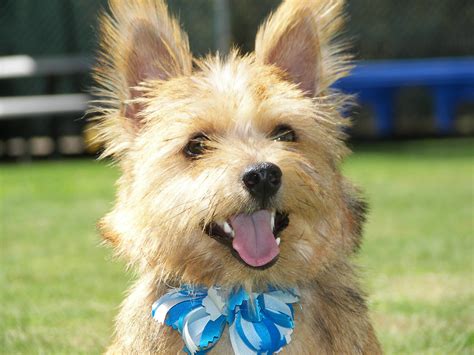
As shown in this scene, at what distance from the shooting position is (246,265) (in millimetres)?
3092

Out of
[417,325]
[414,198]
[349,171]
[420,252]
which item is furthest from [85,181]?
[417,325]

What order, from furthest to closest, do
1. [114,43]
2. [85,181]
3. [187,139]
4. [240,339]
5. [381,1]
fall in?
[381,1] < [85,181] < [114,43] < [187,139] < [240,339]

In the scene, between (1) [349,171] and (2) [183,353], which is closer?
(2) [183,353]

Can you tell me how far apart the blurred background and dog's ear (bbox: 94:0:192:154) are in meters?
0.85

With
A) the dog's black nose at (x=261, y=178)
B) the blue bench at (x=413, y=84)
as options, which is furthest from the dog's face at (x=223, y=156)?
the blue bench at (x=413, y=84)

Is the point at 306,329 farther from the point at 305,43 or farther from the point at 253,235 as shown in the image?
the point at 305,43

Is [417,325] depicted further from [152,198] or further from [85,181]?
[85,181]

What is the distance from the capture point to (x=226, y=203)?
3039 mm

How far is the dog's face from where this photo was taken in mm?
3102

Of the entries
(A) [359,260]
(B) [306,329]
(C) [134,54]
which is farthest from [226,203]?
(A) [359,260]

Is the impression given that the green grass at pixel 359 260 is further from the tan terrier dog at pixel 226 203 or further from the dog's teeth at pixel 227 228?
the dog's teeth at pixel 227 228

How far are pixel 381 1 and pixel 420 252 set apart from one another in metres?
11.6

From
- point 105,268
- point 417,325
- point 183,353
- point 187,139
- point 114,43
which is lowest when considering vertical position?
point 105,268

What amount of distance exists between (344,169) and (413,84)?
7.90 metres
